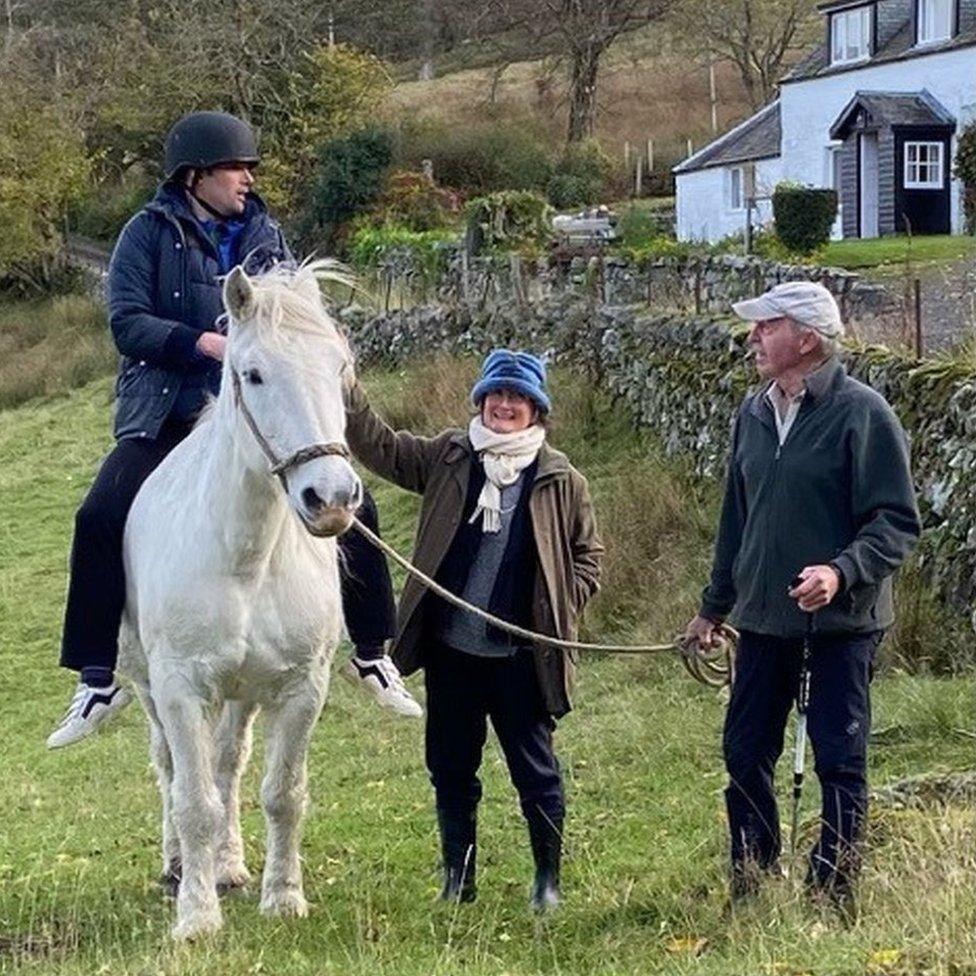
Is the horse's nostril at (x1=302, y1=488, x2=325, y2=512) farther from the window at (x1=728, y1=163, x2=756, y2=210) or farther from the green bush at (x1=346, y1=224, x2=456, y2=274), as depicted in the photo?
the window at (x1=728, y1=163, x2=756, y2=210)

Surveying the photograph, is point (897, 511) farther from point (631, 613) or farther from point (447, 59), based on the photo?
point (447, 59)

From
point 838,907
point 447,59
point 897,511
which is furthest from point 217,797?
point 447,59

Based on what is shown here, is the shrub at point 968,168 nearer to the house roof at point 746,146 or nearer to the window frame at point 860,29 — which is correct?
the window frame at point 860,29

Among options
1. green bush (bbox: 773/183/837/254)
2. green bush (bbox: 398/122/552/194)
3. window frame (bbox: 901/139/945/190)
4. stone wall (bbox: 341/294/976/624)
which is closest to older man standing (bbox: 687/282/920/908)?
stone wall (bbox: 341/294/976/624)

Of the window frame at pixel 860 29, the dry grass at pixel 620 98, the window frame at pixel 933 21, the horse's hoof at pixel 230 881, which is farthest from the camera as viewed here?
the dry grass at pixel 620 98

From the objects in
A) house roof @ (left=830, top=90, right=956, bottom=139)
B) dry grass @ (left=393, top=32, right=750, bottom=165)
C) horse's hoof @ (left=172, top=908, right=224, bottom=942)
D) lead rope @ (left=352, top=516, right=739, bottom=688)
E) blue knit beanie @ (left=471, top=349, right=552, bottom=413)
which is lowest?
horse's hoof @ (left=172, top=908, right=224, bottom=942)

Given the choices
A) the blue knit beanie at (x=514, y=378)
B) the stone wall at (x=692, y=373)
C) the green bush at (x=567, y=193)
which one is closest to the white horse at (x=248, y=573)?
the blue knit beanie at (x=514, y=378)

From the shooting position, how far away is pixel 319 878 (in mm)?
6398

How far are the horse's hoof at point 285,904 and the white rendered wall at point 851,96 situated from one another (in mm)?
28151

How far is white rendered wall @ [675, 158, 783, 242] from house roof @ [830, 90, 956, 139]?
122 inches

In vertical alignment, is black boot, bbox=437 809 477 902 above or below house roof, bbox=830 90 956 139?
below

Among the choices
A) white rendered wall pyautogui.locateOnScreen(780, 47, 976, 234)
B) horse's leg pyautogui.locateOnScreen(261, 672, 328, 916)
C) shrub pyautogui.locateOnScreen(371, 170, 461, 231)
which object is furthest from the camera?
shrub pyautogui.locateOnScreen(371, 170, 461, 231)

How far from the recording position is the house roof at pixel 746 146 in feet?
124

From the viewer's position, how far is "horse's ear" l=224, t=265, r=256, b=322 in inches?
195
